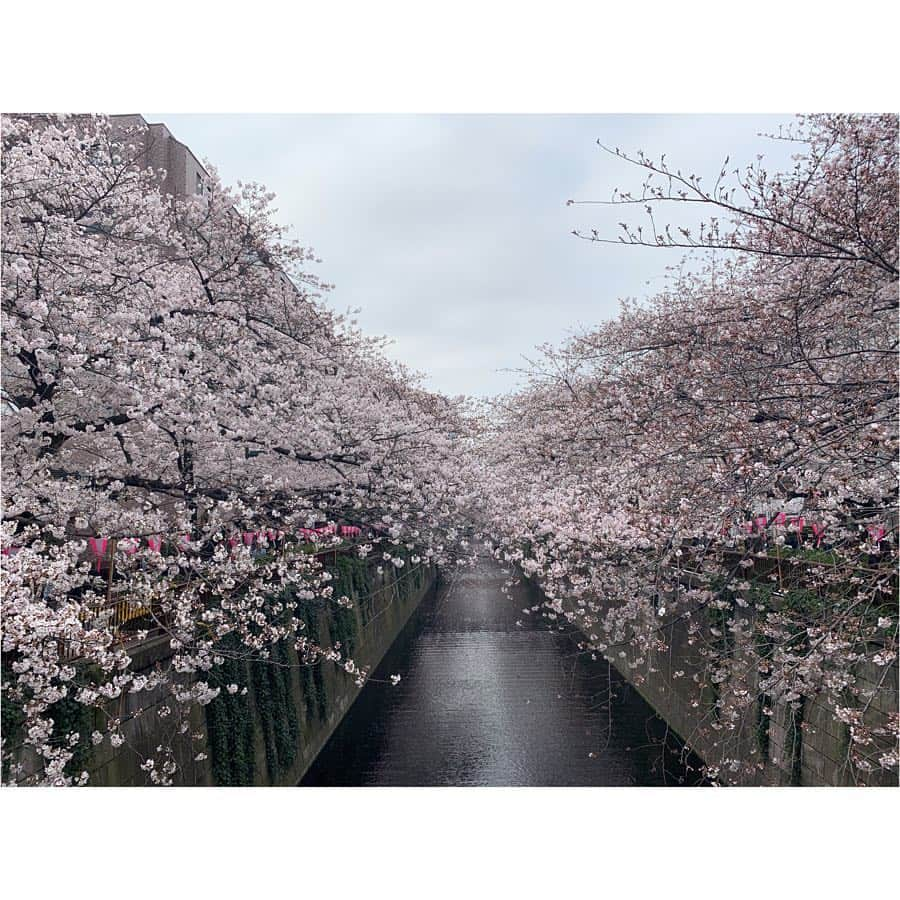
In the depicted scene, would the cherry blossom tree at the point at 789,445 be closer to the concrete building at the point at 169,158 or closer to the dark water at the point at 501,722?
the dark water at the point at 501,722

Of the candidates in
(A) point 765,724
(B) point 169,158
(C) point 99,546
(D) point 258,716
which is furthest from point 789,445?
(B) point 169,158

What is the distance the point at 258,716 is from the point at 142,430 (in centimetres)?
353

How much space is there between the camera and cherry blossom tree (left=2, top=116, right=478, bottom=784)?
183 inches

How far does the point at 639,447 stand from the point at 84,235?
176 inches

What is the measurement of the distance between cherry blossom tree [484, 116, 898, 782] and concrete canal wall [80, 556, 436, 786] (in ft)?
11.6

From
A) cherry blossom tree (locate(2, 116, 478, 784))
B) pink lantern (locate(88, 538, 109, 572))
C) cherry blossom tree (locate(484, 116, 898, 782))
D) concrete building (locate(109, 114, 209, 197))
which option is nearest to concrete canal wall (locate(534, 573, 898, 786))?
cherry blossom tree (locate(484, 116, 898, 782))

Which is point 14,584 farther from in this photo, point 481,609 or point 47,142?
point 481,609

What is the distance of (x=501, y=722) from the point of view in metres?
9.35

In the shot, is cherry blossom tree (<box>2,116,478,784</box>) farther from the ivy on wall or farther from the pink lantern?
the ivy on wall

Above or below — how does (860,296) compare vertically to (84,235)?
below

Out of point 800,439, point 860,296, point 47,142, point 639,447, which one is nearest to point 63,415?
point 47,142

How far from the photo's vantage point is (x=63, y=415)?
18.9 ft

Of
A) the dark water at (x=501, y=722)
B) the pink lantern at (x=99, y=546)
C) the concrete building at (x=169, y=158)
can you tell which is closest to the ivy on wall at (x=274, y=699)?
the dark water at (x=501, y=722)

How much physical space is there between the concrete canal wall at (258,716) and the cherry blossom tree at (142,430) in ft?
0.70
